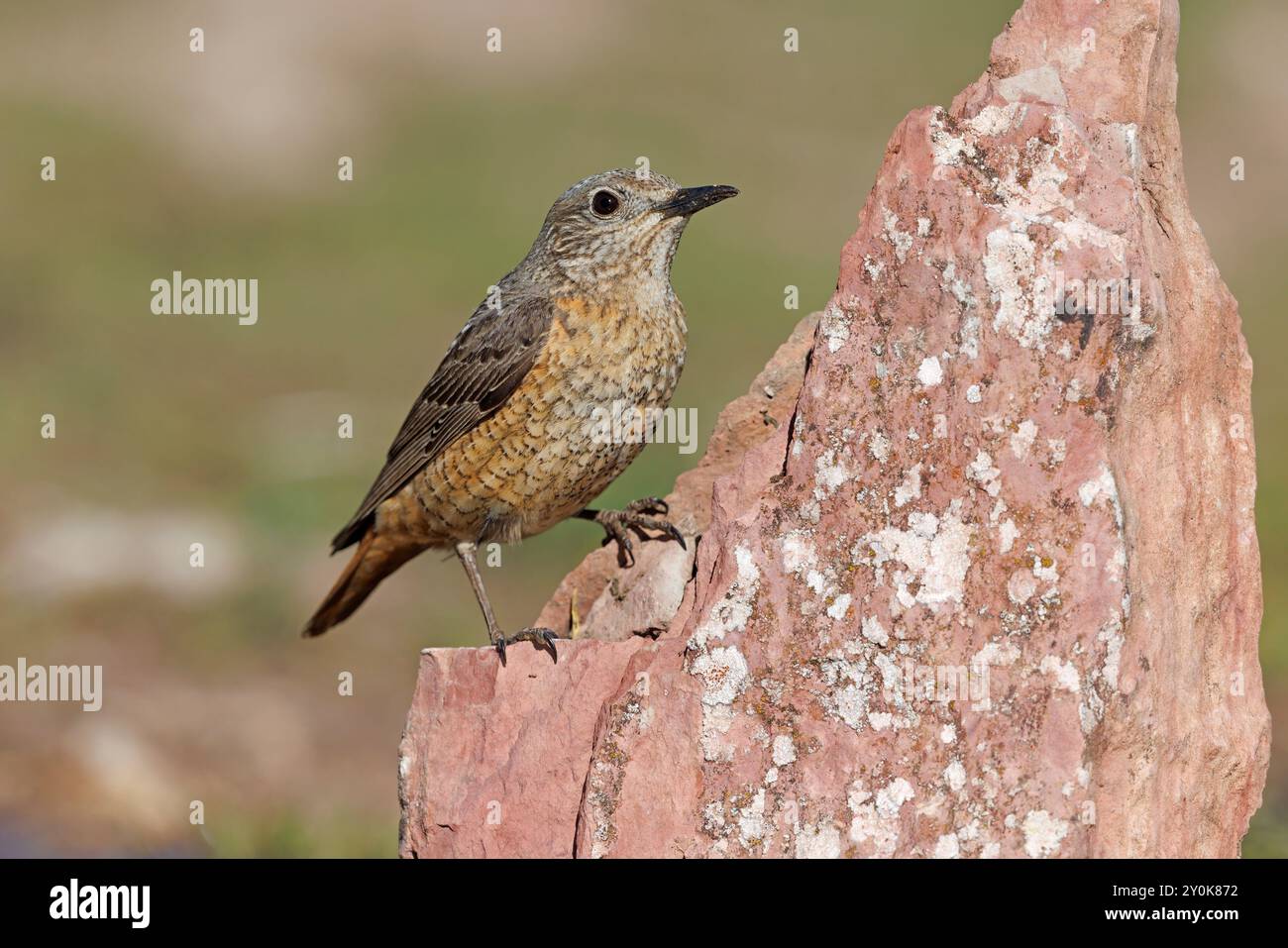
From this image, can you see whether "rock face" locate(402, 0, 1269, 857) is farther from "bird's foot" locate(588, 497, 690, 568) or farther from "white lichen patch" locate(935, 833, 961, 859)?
"bird's foot" locate(588, 497, 690, 568)

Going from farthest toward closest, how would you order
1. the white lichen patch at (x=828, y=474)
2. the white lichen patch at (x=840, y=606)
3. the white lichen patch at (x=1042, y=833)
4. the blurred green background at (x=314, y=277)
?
1. the blurred green background at (x=314, y=277)
2. the white lichen patch at (x=828, y=474)
3. the white lichen patch at (x=840, y=606)
4. the white lichen patch at (x=1042, y=833)

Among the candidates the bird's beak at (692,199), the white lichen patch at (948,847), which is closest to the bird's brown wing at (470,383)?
the bird's beak at (692,199)

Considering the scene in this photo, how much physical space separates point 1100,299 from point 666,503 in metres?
2.53

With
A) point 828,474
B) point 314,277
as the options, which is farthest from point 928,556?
point 314,277

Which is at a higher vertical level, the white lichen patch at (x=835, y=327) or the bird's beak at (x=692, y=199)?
the bird's beak at (x=692, y=199)

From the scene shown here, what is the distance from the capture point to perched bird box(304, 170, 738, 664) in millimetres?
7176

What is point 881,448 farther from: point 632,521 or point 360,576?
point 360,576

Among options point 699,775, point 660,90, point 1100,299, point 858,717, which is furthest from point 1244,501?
point 660,90

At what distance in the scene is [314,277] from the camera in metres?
21.1

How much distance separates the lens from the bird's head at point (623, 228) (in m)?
7.35

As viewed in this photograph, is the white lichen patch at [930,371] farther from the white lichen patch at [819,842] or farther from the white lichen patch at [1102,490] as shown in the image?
the white lichen patch at [819,842]

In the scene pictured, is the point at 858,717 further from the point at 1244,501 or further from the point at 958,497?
the point at 1244,501

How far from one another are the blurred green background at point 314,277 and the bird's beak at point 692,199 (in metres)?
3.27

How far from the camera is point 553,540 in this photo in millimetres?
13906
